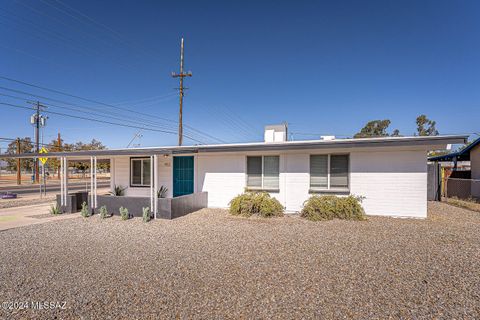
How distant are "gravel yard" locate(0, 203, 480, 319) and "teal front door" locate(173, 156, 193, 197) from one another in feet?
13.2

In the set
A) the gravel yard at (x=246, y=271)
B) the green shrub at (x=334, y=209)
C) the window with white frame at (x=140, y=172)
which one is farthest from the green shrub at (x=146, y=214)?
the green shrub at (x=334, y=209)

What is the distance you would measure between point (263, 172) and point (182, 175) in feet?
12.8

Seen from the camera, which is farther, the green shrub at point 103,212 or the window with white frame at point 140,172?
the window with white frame at point 140,172

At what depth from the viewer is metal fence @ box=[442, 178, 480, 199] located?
13031mm

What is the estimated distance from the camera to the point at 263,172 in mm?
10086

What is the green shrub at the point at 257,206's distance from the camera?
354 inches

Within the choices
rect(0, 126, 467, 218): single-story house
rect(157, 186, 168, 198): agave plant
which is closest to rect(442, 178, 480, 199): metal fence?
rect(0, 126, 467, 218): single-story house

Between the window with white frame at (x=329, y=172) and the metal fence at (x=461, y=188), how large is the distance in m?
8.34

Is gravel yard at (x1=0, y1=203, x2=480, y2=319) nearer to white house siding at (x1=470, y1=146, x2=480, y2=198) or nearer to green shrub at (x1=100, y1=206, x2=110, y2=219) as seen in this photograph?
green shrub at (x1=100, y1=206, x2=110, y2=219)

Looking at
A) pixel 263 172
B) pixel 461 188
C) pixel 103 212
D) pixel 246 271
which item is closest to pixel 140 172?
pixel 103 212

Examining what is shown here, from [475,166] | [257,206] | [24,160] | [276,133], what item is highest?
[276,133]

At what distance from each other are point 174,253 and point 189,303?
2.08 meters

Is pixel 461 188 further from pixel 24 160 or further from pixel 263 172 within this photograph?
pixel 24 160

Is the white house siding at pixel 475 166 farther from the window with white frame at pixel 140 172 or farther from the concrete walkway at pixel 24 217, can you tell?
the concrete walkway at pixel 24 217
